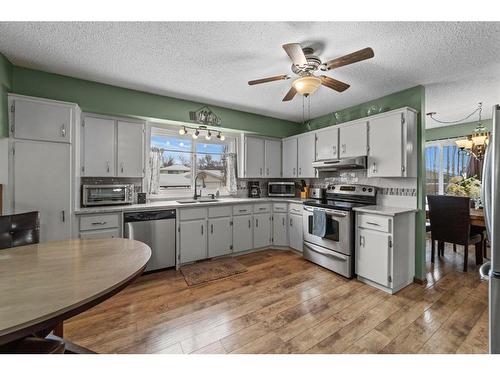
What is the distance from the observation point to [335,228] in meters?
2.99

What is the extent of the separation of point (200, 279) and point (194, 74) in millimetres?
2508

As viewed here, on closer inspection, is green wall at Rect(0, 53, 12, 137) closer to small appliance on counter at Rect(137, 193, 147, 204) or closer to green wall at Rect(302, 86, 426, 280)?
small appliance on counter at Rect(137, 193, 147, 204)

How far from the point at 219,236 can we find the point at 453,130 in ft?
18.1

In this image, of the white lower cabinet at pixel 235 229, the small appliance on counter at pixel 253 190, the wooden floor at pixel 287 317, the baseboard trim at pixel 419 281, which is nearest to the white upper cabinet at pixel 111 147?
the white lower cabinet at pixel 235 229

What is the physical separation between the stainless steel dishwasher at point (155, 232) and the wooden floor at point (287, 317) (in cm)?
22

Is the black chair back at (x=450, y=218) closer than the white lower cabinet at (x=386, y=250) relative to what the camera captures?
No

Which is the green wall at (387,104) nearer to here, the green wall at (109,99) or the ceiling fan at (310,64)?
the ceiling fan at (310,64)

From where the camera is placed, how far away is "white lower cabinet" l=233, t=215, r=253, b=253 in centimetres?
363

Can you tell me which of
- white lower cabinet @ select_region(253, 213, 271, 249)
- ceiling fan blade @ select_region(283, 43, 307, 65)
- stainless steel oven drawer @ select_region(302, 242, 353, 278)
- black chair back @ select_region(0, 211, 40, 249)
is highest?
ceiling fan blade @ select_region(283, 43, 307, 65)

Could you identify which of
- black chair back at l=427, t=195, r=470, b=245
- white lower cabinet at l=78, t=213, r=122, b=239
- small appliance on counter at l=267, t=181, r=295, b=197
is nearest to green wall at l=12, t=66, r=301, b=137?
small appliance on counter at l=267, t=181, r=295, b=197

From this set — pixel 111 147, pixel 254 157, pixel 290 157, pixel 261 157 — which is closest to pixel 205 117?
pixel 254 157

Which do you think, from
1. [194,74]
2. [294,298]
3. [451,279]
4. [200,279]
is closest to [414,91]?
[451,279]

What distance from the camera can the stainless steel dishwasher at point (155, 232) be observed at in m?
2.82

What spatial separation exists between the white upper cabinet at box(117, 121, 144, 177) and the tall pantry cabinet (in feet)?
1.90
